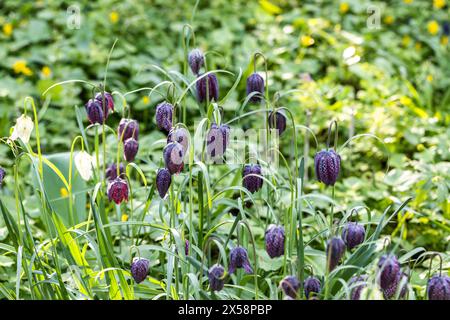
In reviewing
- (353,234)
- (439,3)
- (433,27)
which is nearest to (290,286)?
(353,234)

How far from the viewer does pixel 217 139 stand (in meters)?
1.79

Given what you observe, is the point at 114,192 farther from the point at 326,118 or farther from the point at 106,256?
the point at 326,118

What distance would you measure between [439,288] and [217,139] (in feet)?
2.05

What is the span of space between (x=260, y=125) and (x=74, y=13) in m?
1.57

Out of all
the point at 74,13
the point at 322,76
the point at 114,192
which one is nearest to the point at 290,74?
the point at 322,76

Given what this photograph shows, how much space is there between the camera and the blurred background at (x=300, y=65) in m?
3.13

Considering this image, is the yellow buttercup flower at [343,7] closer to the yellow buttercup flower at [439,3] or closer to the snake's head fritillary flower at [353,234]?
the yellow buttercup flower at [439,3]

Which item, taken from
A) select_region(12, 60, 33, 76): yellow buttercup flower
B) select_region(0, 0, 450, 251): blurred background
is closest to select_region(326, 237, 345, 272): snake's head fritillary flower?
select_region(0, 0, 450, 251): blurred background

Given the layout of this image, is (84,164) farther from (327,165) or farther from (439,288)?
(439,288)

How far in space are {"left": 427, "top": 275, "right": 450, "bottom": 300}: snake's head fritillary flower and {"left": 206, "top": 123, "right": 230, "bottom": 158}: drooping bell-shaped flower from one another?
0.59m

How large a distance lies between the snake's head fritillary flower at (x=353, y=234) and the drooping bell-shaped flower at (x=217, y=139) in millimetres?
361

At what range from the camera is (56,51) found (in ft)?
13.0

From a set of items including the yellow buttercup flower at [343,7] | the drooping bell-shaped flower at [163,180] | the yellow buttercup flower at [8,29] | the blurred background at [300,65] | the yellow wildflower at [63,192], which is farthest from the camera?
the yellow buttercup flower at [343,7]

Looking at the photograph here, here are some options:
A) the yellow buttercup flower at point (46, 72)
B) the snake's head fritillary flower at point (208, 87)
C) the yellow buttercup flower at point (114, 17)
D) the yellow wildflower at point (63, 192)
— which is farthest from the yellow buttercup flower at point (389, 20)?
the snake's head fritillary flower at point (208, 87)
